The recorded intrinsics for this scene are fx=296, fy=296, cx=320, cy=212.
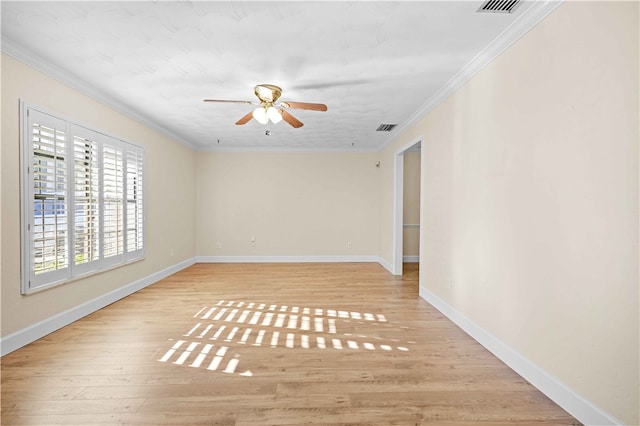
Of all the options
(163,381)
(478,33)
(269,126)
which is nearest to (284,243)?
(269,126)

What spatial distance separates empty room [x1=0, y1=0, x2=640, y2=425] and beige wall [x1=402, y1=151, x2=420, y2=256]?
8.58 feet

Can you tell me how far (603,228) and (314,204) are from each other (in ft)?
18.3

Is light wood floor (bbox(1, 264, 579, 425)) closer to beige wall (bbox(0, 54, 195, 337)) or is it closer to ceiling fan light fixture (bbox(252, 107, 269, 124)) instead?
beige wall (bbox(0, 54, 195, 337))

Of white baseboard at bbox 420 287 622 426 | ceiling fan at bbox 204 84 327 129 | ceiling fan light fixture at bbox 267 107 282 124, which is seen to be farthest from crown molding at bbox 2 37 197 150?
white baseboard at bbox 420 287 622 426

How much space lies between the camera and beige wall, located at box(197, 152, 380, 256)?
6.83 meters

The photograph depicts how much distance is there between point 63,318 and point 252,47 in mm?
3361

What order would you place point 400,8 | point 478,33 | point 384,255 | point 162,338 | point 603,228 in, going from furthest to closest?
point 384,255 < point 162,338 < point 478,33 < point 400,8 < point 603,228

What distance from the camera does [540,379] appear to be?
2076 millimetres

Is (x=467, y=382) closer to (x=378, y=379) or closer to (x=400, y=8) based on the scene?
(x=378, y=379)

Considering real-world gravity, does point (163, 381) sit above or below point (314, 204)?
below

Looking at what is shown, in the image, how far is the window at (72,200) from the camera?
2735 millimetres

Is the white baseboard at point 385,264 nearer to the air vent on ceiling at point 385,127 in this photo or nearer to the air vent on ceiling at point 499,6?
the air vent on ceiling at point 385,127

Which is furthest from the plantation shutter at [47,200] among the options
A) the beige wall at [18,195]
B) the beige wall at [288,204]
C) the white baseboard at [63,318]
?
the beige wall at [288,204]

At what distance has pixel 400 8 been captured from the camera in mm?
2055
